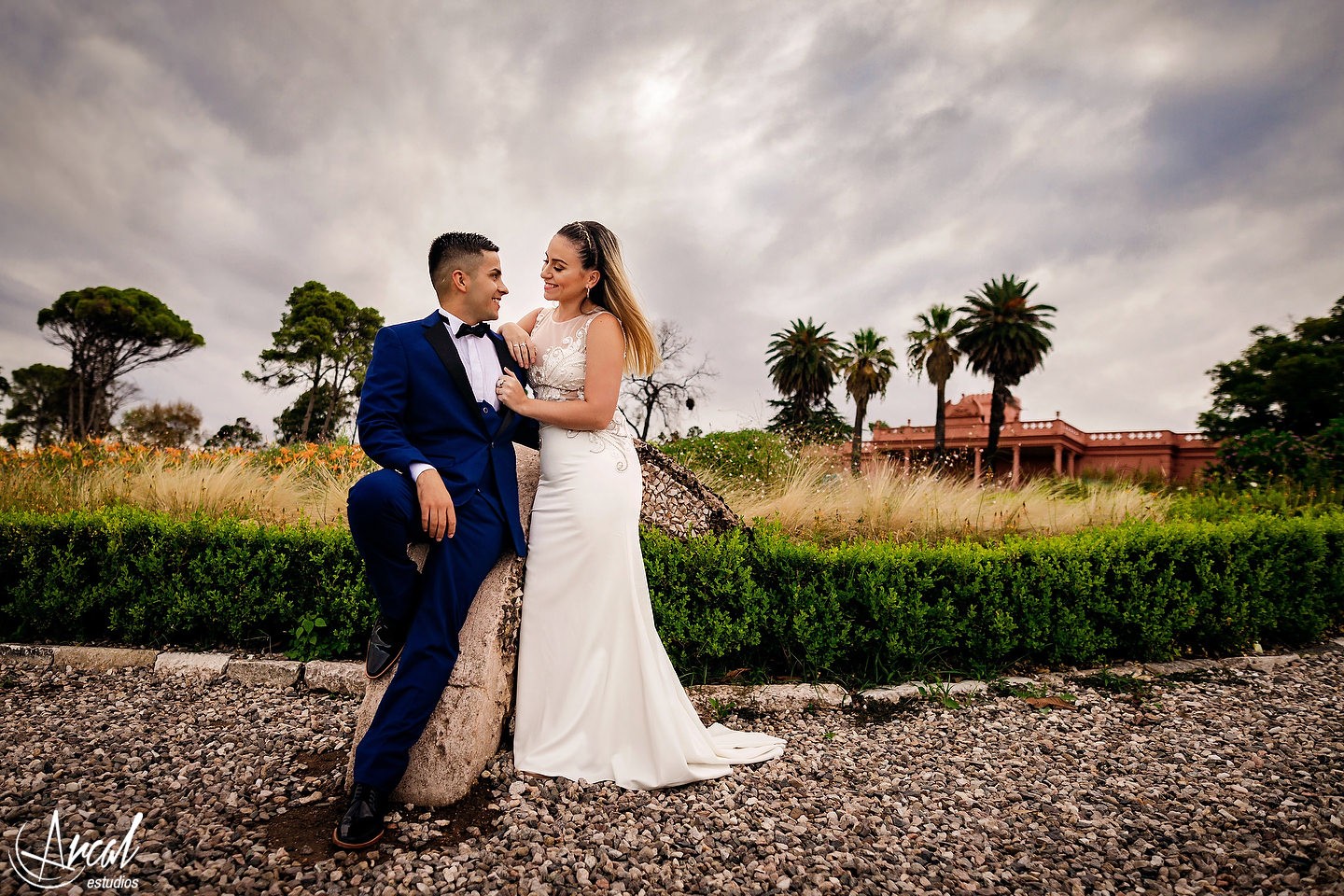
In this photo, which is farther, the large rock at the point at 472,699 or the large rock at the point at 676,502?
the large rock at the point at 676,502

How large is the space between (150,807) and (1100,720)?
5.22 meters

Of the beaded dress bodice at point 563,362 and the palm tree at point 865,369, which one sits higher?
the palm tree at point 865,369

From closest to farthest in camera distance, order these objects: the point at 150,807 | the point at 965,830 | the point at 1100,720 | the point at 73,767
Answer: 1. the point at 150,807
2. the point at 965,830
3. the point at 73,767
4. the point at 1100,720

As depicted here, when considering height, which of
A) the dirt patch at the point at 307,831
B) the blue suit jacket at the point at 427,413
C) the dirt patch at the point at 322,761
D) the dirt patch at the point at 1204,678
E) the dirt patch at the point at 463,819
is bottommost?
the dirt patch at the point at 322,761

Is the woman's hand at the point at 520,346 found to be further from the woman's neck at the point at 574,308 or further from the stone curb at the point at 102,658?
the stone curb at the point at 102,658

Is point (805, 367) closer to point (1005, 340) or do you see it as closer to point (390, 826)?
point (1005, 340)

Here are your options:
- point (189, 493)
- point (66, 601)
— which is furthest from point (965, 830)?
point (189, 493)

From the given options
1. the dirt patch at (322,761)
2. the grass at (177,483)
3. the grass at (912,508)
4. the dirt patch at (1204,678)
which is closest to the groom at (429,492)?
the dirt patch at (322,761)

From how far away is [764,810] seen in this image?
9.70 feet

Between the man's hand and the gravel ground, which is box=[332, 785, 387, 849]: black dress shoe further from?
the man's hand

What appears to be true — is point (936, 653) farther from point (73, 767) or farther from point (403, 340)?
point (73, 767)

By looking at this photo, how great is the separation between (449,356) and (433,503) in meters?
0.69

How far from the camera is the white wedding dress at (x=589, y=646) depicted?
3.11m

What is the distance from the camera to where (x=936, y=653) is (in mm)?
4910
